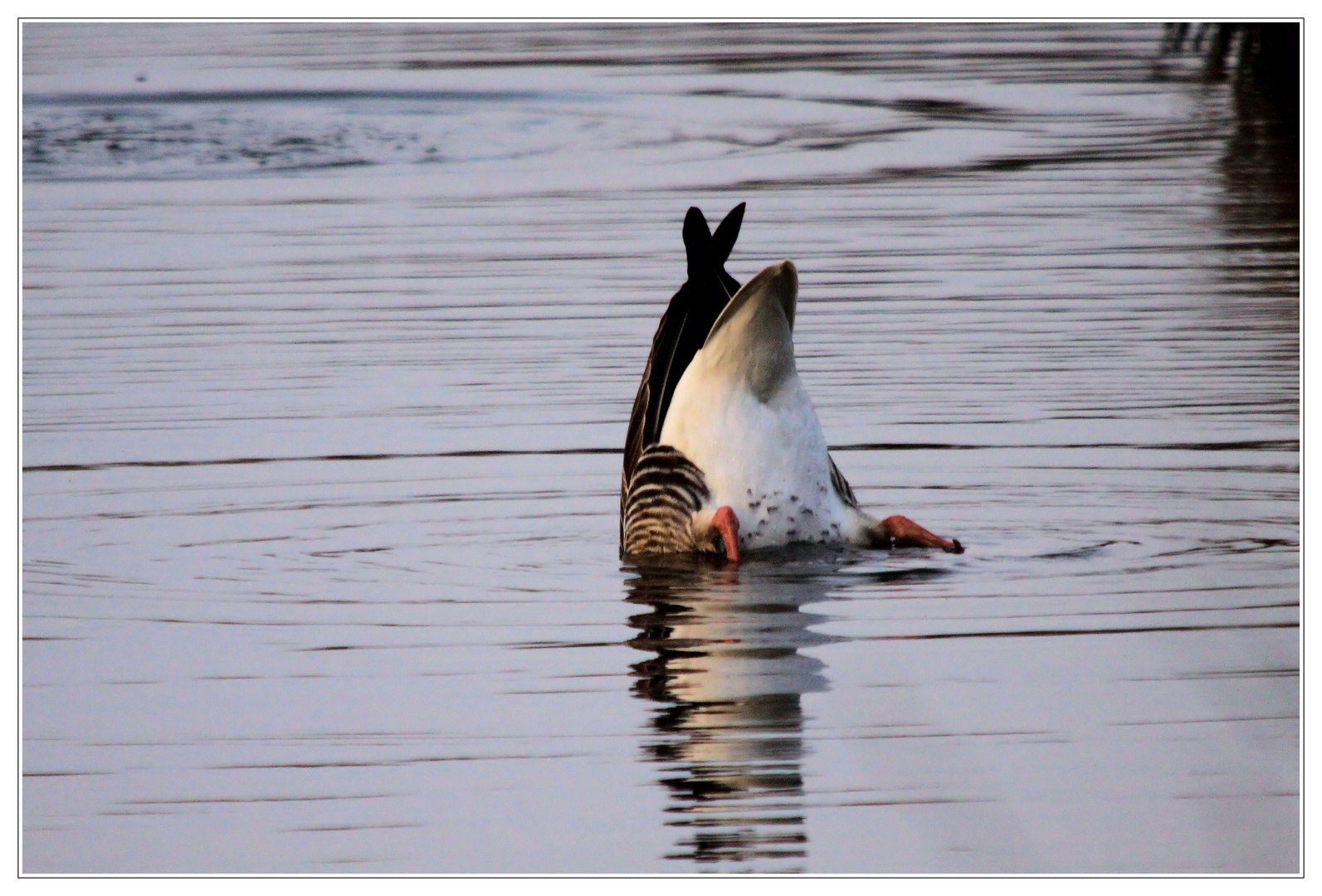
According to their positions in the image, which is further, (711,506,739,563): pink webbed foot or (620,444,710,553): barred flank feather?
(620,444,710,553): barred flank feather

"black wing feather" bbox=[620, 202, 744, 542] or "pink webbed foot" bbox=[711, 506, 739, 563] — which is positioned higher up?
"black wing feather" bbox=[620, 202, 744, 542]

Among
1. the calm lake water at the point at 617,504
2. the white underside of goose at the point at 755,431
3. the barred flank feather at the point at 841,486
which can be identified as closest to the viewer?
the calm lake water at the point at 617,504

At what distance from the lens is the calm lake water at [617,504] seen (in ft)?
16.4

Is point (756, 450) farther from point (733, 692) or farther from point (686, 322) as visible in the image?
point (733, 692)

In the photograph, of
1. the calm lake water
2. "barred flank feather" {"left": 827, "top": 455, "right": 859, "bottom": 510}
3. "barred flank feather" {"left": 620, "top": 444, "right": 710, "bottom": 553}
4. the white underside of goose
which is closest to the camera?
the calm lake water

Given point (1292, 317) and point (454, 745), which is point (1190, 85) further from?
point (454, 745)

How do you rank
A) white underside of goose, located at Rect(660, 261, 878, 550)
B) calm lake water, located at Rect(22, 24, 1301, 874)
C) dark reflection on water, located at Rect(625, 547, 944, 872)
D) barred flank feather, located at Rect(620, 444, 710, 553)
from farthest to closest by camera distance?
barred flank feather, located at Rect(620, 444, 710, 553)
white underside of goose, located at Rect(660, 261, 878, 550)
calm lake water, located at Rect(22, 24, 1301, 874)
dark reflection on water, located at Rect(625, 547, 944, 872)

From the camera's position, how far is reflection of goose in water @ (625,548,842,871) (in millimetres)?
4719

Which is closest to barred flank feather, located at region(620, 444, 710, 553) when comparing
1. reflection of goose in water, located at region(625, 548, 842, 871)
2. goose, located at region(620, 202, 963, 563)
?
goose, located at region(620, 202, 963, 563)

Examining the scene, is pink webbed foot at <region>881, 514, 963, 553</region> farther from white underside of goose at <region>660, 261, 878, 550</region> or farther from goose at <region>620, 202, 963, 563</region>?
white underside of goose at <region>660, 261, 878, 550</region>

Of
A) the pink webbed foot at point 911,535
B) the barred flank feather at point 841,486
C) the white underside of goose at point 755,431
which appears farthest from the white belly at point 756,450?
the pink webbed foot at point 911,535

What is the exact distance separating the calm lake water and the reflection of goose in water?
2 centimetres

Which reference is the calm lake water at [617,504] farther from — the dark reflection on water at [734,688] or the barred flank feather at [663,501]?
the barred flank feather at [663,501]

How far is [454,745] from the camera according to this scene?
5.45 metres
